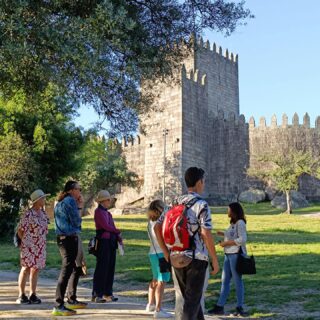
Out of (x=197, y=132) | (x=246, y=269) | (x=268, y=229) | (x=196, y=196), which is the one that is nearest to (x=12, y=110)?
(x=268, y=229)

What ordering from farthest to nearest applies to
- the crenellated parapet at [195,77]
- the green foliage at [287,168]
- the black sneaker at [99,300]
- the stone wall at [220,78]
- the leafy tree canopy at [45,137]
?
the stone wall at [220,78]
the crenellated parapet at [195,77]
the green foliage at [287,168]
the leafy tree canopy at [45,137]
the black sneaker at [99,300]

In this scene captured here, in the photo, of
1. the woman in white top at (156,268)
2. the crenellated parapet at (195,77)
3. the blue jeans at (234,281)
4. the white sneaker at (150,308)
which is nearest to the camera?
the woman in white top at (156,268)

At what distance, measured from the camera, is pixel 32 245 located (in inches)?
286

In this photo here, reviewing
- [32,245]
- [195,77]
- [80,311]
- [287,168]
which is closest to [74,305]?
[80,311]

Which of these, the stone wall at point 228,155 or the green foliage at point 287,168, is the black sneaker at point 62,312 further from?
the stone wall at point 228,155

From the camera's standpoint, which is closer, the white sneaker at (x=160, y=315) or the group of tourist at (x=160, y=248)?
the group of tourist at (x=160, y=248)

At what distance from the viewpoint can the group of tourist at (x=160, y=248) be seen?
457 centimetres

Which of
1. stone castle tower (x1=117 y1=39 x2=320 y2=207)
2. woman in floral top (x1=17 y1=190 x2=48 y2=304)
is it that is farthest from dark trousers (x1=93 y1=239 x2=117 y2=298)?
stone castle tower (x1=117 y1=39 x2=320 y2=207)

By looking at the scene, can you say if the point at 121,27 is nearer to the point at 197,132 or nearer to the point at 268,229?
the point at 268,229

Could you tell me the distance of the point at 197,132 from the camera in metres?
39.1

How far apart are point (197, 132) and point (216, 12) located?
29559 millimetres

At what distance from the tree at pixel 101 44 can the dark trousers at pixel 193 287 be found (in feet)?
10.7

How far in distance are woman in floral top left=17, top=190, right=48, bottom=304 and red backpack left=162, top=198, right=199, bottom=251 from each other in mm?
3094

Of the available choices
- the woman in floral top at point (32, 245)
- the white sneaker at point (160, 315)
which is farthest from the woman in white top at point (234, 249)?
the woman in floral top at point (32, 245)
